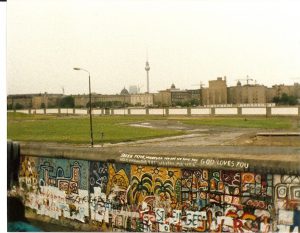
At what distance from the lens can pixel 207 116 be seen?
41.5 m

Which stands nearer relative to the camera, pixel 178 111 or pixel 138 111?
Answer: pixel 138 111

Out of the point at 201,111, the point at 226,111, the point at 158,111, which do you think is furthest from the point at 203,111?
the point at 158,111

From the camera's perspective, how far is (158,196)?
11.5 metres

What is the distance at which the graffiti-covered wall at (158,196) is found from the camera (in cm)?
982

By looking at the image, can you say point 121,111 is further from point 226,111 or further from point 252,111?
point 252,111

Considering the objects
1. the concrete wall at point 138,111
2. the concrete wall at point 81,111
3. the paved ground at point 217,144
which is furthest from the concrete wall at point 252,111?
the concrete wall at point 81,111

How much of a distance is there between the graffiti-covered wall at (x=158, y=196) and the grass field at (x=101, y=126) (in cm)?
344

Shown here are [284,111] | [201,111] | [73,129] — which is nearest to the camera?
[73,129]

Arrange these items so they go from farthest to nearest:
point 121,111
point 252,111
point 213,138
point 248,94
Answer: point 248,94 < point 252,111 < point 121,111 < point 213,138

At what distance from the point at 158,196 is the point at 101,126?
64.1 ft

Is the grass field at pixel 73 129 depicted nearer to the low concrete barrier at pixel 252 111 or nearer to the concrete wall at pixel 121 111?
the concrete wall at pixel 121 111

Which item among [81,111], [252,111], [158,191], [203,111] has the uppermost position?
[81,111]

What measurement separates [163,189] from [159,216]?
2.92 feet

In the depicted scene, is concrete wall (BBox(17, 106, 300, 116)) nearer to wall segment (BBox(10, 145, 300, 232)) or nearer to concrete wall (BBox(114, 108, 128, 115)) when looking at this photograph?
concrete wall (BBox(114, 108, 128, 115))
